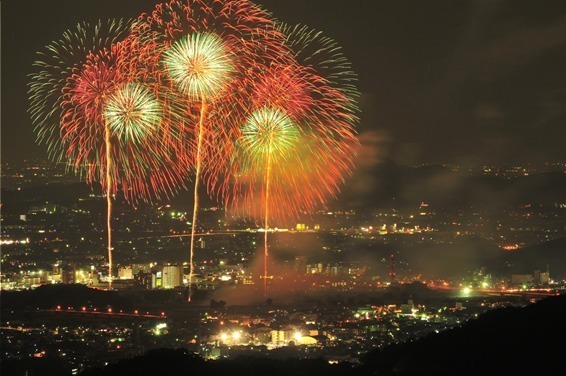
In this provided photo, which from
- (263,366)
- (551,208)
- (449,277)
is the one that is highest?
(551,208)

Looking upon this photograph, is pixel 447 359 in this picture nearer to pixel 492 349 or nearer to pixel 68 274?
pixel 492 349

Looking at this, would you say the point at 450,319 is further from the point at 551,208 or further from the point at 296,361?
the point at 551,208

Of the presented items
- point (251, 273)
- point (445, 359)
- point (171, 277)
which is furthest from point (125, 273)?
point (445, 359)

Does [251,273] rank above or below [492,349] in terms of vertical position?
above

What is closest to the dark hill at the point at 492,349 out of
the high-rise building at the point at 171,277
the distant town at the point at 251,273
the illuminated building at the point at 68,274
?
the distant town at the point at 251,273

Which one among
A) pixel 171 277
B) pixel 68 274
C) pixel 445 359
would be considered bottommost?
pixel 445 359

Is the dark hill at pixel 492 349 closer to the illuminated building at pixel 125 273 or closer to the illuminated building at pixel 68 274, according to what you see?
the illuminated building at pixel 68 274

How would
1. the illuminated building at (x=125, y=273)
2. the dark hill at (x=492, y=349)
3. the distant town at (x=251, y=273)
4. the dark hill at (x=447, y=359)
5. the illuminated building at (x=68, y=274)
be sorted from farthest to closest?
1. the illuminated building at (x=125, y=273)
2. the illuminated building at (x=68, y=274)
3. the distant town at (x=251, y=273)
4. the dark hill at (x=447, y=359)
5. the dark hill at (x=492, y=349)

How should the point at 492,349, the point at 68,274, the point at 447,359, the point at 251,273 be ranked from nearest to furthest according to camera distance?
the point at 447,359
the point at 492,349
the point at 68,274
the point at 251,273

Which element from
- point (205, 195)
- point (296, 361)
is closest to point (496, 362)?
point (296, 361)
